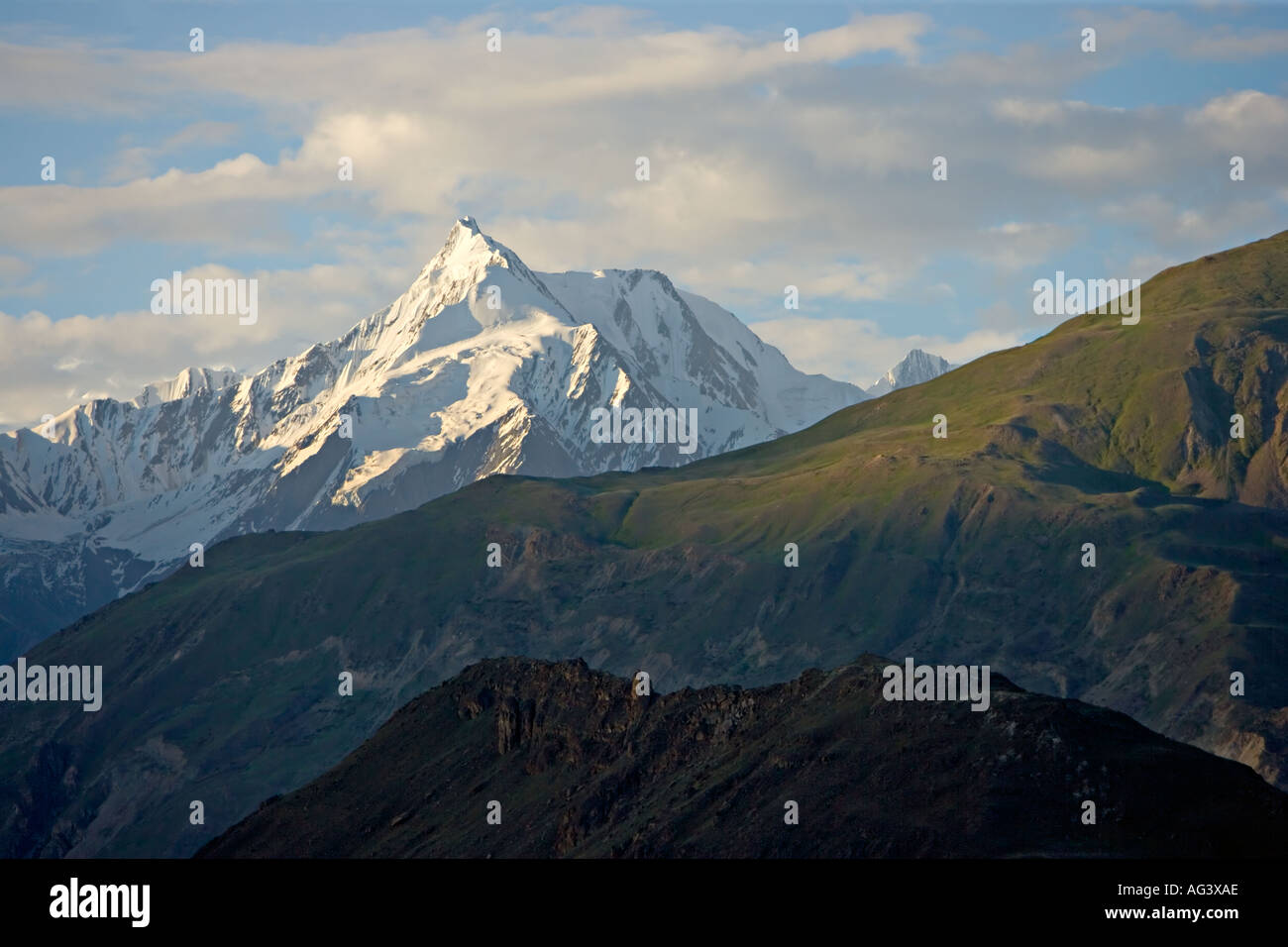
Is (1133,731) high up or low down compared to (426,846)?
up

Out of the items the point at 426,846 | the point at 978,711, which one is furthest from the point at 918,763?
the point at 426,846

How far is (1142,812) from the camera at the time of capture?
464 feet

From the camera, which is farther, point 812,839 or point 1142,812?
point 812,839

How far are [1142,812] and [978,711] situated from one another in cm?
2132

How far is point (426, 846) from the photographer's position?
644 feet
